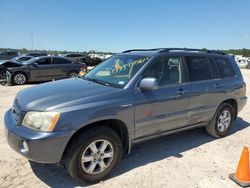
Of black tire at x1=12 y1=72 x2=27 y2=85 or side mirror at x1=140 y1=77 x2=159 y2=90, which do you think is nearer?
side mirror at x1=140 y1=77 x2=159 y2=90

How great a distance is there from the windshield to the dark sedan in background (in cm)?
950

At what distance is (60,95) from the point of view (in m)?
3.46

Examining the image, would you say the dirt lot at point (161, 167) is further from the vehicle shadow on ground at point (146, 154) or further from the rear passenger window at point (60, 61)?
the rear passenger window at point (60, 61)

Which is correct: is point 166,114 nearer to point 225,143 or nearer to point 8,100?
point 225,143

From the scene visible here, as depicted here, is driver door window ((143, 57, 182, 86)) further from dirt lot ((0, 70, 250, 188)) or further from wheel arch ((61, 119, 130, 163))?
dirt lot ((0, 70, 250, 188))

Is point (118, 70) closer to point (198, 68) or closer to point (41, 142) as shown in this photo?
point (198, 68)

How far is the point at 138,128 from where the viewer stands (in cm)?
387

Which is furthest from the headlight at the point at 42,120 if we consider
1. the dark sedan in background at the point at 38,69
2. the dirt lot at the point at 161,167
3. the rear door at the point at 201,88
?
the dark sedan in background at the point at 38,69

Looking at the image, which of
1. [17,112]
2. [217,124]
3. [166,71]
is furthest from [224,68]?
[17,112]

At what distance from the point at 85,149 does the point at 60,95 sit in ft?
2.60

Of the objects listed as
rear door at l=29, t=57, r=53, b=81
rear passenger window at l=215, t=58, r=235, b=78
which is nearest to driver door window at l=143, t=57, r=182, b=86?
rear passenger window at l=215, t=58, r=235, b=78

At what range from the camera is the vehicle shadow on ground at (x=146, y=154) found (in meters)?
3.64

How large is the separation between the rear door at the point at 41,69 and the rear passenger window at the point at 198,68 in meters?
10.5

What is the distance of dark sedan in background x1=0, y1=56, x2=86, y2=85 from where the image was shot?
13.0 metres
